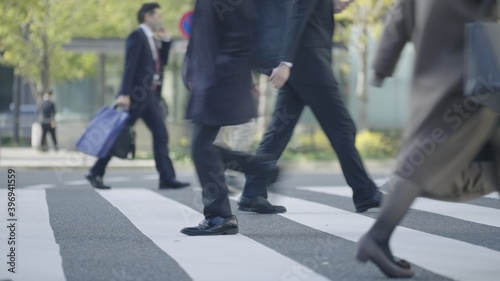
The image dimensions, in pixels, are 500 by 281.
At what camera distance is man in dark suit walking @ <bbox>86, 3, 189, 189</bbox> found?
12039 millimetres

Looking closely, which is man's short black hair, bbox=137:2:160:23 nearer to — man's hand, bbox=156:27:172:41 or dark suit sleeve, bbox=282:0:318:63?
man's hand, bbox=156:27:172:41

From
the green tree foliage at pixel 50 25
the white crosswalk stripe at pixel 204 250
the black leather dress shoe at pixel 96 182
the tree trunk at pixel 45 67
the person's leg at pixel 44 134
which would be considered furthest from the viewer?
the tree trunk at pixel 45 67

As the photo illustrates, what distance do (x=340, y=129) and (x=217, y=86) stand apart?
5.88 feet

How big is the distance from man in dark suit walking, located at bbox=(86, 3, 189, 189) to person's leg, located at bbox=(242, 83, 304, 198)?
10.2 feet

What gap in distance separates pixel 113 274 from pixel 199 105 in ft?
5.90

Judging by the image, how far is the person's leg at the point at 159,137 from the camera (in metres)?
12.2

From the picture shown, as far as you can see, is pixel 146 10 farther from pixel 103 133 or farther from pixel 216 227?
pixel 216 227

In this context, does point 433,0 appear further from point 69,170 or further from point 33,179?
point 69,170

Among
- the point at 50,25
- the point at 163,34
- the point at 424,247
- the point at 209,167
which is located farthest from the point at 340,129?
the point at 50,25

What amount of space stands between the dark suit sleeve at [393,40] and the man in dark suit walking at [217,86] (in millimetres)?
1544

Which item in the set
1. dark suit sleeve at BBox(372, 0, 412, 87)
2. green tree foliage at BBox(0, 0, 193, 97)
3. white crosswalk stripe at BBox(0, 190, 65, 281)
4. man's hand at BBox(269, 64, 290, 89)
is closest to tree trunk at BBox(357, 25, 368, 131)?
green tree foliage at BBox(0, 0, 193, 97)

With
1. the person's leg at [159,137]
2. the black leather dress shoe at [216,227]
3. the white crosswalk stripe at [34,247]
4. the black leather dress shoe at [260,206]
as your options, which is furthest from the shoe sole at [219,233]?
the person's leg at [159,137]

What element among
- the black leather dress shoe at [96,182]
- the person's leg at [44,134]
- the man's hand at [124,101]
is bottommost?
the person's leg at [44,134]

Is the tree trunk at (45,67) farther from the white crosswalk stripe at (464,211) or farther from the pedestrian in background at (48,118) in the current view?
the white crosswalk stripe at (464,211)
